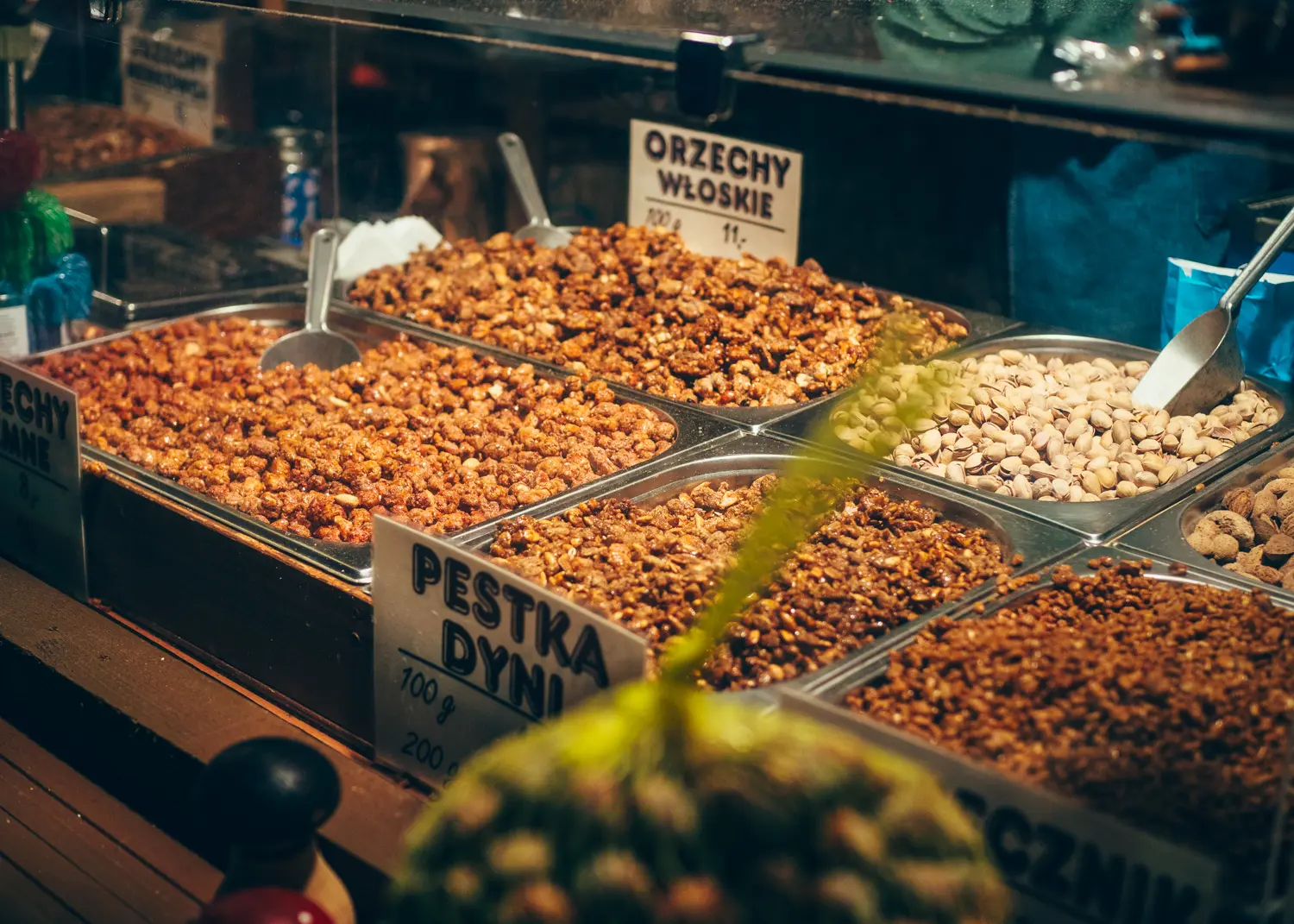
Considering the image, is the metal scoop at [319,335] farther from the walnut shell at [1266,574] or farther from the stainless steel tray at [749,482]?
the walnut shell at [1266,574]

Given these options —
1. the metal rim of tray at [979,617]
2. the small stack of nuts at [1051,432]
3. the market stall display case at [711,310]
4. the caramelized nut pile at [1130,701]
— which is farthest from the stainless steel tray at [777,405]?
the caramelized nut pile at [1130,701]

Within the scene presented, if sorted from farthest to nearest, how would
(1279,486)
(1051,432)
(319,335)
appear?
(319,335)
(1051,432)
(1279,486)

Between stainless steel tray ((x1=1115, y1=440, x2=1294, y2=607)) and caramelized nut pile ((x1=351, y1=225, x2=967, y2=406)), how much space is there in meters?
0.60

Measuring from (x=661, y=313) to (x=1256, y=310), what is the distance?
1023 mm

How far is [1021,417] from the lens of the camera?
2.01 meters

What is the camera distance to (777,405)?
6.73 ft

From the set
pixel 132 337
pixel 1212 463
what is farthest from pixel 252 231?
pixel 1212 463

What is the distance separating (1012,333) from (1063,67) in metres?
1.43

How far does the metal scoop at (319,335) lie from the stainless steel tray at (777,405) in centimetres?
10

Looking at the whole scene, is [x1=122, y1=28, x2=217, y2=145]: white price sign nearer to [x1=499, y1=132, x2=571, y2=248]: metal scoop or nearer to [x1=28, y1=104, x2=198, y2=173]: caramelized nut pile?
[x1=28, y1=104, x2=198, y2=173]: caramelized nut pile

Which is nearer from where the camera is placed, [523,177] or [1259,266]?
[1259,266]

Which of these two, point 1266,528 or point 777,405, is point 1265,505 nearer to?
point 1266,528

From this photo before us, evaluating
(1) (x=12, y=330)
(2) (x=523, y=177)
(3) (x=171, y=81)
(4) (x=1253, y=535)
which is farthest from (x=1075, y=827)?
(3) (x=171, y=81)

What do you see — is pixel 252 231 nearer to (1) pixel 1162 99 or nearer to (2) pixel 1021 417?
(2) pixel 1021 417
